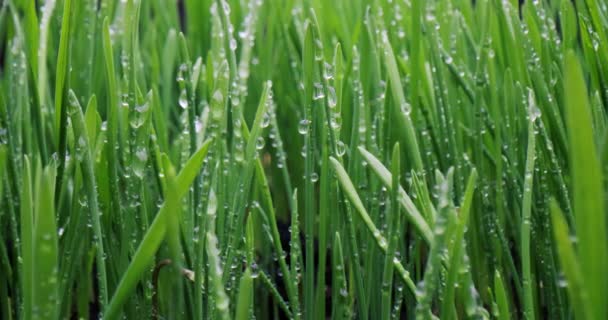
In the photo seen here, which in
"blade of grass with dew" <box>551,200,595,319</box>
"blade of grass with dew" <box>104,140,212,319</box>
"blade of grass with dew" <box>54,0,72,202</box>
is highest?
"blade of grass with dew" <box>54,0,72,202</box>

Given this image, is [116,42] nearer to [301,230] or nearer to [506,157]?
[301,230]

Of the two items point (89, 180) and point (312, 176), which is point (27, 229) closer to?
point (89, 180)

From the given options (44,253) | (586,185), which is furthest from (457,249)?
(44,253)

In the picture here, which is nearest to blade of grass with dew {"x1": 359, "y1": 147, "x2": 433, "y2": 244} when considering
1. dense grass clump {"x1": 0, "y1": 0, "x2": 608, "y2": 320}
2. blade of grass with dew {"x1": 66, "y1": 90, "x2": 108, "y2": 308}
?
dense grass clump {"x1": 0, "y1": 0, "x2": 608, "y2": 320}

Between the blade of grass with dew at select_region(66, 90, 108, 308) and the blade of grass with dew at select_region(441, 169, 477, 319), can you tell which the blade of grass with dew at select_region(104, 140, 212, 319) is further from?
the blade of grass with dew at select_region(441, 169, 477, 319)

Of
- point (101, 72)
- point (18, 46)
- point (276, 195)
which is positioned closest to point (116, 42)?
point (101, 72)

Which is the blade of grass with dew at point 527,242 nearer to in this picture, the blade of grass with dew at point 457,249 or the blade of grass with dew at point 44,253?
the blade of grass with dew at point 457,249

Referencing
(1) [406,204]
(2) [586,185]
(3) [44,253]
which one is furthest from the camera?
(1) [406,204]

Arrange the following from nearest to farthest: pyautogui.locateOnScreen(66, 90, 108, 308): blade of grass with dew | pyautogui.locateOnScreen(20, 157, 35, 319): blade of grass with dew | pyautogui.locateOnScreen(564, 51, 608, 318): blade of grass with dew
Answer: pyautogui.locateOnScreen(564, 51, 608, 318): blade of grass with dew, pyautogui.locateOnScreen(20, 157, 35, 319): blade of grass with dew, pyautogui.locateOnScreen(66, 90, 108, 308): blade of grass with dew

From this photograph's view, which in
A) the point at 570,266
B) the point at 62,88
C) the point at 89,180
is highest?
the point at 62,88
